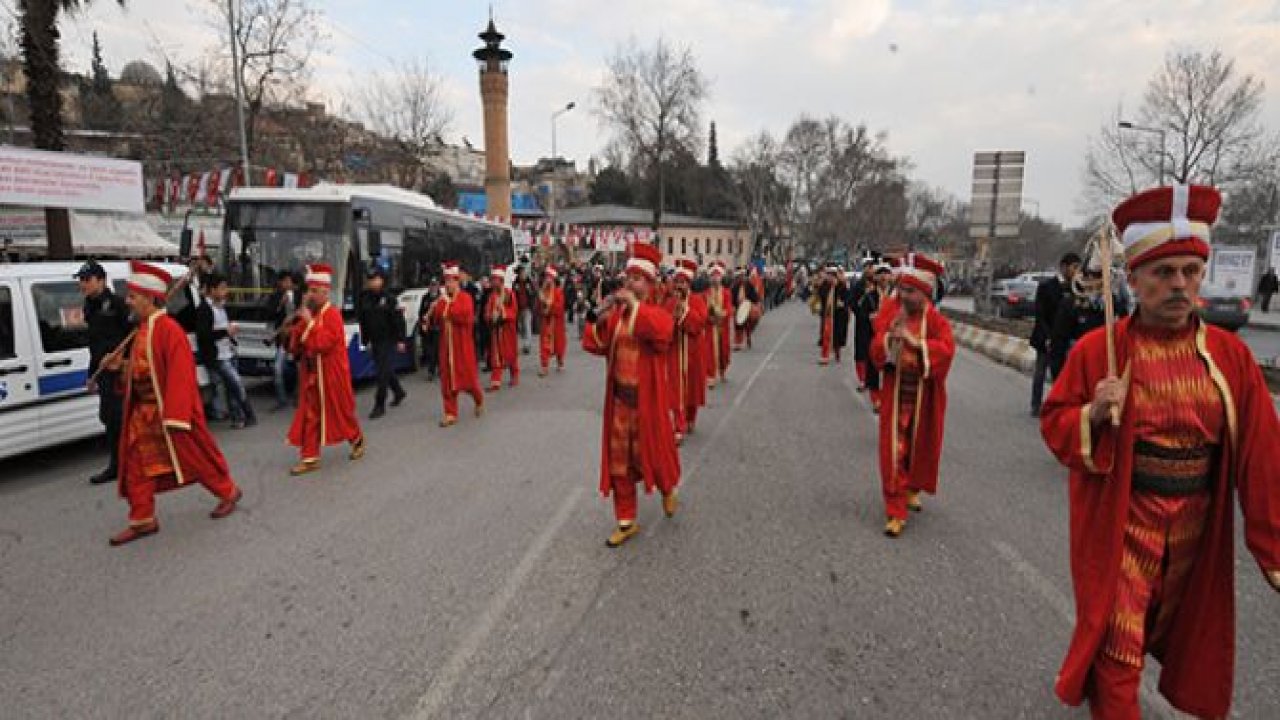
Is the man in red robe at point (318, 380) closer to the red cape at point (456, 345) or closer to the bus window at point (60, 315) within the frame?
the red cape at point (456, 345)

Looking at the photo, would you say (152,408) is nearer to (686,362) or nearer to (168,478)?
(168,478)

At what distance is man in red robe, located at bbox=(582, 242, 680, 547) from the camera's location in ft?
14.8

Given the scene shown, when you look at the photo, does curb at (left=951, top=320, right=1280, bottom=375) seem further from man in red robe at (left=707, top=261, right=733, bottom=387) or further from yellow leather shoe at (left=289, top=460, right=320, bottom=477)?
yellow leather shoe at (left=289, top=460, right=320, bottom=477)

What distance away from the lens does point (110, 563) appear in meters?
4.31

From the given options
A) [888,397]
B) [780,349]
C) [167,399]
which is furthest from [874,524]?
[780,349]

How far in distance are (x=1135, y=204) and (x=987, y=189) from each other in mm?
18318

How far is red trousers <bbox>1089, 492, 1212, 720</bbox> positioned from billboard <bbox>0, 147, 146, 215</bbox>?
13363 millimetres

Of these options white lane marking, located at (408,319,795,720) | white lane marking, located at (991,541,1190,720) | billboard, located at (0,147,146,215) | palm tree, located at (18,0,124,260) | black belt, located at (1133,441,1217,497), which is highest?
palm tree, located at (18,0,124,260)

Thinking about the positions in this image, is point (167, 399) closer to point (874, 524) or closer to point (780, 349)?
point (874, 524)

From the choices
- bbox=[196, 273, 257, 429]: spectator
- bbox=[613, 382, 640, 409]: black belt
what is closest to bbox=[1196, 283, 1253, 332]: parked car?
bbox=[613, 382, 640, 409]: black belt

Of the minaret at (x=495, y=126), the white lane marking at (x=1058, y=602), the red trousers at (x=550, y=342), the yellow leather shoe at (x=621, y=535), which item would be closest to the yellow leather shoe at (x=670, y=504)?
the yellow leather shoe at (x=621, y=535)

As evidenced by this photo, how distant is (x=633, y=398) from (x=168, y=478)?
10.8 ft

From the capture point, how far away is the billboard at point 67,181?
9.88 m

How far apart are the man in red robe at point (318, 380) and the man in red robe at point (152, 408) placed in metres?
1.50
